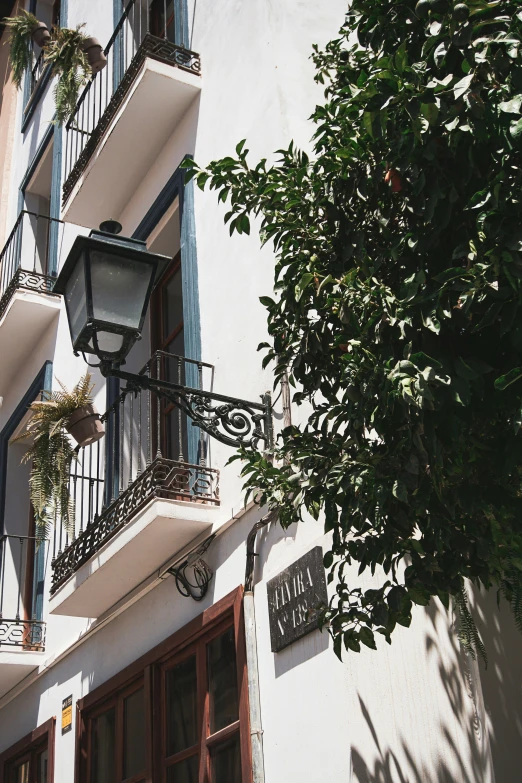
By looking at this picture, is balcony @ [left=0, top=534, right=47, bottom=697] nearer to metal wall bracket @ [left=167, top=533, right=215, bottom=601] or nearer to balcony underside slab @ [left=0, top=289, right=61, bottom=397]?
balcony underside slab @ [left=0, top=289, right=61, bottom=397]

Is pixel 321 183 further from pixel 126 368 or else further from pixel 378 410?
pixel 126 368

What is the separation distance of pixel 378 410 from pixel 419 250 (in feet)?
1.65

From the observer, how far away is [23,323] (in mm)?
10258

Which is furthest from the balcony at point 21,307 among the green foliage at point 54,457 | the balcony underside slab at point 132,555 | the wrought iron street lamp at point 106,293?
the wrought iron street lamp at point 106,293

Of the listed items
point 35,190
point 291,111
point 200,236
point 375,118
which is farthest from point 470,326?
point 35,190

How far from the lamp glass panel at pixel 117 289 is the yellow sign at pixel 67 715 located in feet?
12.9

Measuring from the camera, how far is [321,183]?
11.1 feet

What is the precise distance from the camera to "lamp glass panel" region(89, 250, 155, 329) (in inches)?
180

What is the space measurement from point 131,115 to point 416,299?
544 centimetres

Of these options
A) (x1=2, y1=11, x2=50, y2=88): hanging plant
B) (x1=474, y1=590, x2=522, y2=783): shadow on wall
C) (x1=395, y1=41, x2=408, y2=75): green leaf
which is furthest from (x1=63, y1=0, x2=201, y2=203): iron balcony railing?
(x1=395, y1=41, x2=408, y2=75): green leaf

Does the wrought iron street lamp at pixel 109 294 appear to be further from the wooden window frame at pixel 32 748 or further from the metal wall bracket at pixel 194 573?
the wooden window frame at pixel 32 748

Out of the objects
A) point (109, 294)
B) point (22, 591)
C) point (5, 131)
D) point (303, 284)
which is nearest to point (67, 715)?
point (22, 591)

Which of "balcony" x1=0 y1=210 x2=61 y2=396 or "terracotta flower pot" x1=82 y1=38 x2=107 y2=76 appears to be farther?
"balcony" x1=0 y1=210 x2=61 y2=396

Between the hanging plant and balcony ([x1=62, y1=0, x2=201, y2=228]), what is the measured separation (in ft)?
8.38
